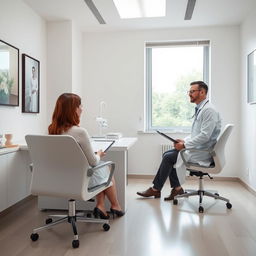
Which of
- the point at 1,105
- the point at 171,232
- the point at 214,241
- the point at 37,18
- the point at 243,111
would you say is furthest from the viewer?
the point at 243,111

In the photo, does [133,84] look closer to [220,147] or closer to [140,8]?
[140,8]

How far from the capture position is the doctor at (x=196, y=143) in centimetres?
312

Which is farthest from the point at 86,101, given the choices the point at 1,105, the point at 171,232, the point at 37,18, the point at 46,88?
the point at 171,232

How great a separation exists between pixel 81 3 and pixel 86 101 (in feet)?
5.59

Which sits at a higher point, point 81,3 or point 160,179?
point 81,3

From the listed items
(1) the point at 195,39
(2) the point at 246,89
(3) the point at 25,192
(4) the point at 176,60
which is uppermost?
(1) the point at 195,39

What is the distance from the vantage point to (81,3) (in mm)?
3670

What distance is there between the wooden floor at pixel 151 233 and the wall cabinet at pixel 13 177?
0.21 metres

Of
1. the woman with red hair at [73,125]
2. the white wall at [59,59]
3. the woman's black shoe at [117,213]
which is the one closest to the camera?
the woman with red hair at [73,125]

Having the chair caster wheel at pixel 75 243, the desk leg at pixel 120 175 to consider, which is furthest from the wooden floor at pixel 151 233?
the desk leg at pixel 120 175

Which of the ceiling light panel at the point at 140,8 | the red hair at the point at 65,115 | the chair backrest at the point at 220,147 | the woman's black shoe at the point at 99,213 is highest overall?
the ceiling light panel at the point at 140,8

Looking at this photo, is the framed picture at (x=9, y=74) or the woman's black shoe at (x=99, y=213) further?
the framed picture at (x=9, y=74)

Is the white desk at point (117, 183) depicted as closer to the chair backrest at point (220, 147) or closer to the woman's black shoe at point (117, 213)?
the woman's black shoe at point (117, 213)

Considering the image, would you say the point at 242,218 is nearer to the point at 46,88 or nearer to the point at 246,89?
the point at 246,89
